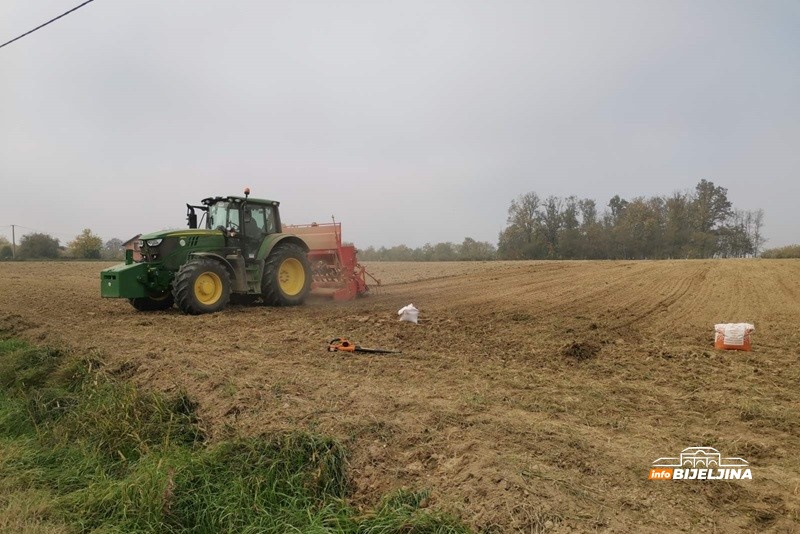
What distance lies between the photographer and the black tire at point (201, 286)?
32.4 ft

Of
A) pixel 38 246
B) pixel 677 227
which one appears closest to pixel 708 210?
pixel 677 227

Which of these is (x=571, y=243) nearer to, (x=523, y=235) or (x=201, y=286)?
(x=523, y=235)

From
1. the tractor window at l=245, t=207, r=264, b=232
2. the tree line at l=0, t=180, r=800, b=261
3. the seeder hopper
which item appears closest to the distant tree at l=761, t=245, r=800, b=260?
the tree line at l=0, t=180, r=800, b=261

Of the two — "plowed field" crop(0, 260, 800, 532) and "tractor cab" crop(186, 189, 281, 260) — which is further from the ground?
"tractor cab" crop(186, 189, 281, 260)

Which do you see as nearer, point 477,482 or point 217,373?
point 477,482

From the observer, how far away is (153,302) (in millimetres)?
11227

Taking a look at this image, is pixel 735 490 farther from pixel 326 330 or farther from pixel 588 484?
pixel 326 330

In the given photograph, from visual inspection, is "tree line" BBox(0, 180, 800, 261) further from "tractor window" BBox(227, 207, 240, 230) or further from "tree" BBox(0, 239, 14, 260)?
"tractor window" BBox(227, 207, 240, 230)

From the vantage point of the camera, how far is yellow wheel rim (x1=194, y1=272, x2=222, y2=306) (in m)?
10.2

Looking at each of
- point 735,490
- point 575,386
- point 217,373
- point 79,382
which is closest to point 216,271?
point 79,382

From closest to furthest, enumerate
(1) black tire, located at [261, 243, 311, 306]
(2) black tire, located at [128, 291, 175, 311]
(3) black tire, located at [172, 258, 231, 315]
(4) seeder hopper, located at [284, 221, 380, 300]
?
(3) black tire, located at [172, 258, 231, 315] < (2) black tire, located at [128, 291, 175, 311] < (1) black tire, located at [261, 243, 311, 306] < (4) seeder hopper, located at [284, 221, 380, 300]

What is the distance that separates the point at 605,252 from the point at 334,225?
40559mm

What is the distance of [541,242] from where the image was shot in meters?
50.7
